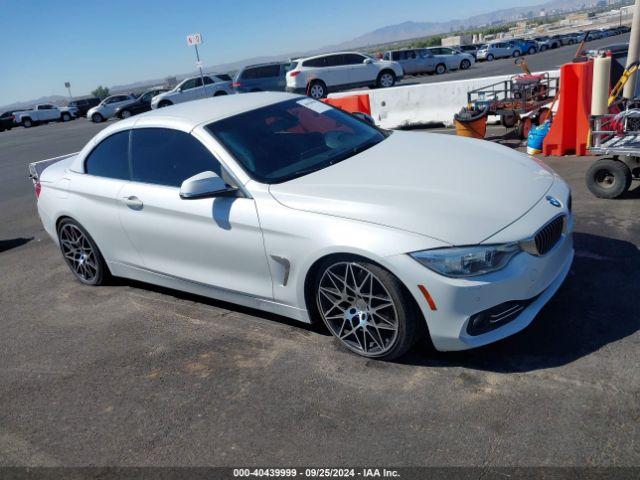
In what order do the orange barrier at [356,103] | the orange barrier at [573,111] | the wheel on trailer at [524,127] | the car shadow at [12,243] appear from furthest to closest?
1. the orange barrier at [356,103]
2. the wheel on trailer at [524,127]
3. the orange barrier at [573,111]
4. the car shadow at [12,243]

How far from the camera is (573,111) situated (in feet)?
25.9

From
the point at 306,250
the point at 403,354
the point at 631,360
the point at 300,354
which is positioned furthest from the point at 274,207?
the point at 631,360

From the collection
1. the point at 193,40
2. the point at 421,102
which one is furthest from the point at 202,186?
the point at 193,40

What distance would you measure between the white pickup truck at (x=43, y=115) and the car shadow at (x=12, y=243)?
3924cm

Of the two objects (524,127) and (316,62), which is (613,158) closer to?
(524,127)

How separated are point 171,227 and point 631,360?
3.15 metres

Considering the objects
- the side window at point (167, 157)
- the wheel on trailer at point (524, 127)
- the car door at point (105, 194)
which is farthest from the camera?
the wheel on trailer at point (524, 127)

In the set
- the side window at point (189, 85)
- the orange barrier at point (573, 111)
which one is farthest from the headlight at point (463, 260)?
the side window at point (189, 85)

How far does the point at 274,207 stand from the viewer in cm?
365

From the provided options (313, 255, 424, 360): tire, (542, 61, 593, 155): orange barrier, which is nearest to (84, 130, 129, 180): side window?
(313, 255, 424, 360): tire

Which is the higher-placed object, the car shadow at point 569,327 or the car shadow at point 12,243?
the car shadow at point 569,327

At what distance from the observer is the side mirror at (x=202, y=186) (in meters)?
3.75

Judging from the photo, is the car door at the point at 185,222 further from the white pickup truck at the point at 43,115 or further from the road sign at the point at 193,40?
the white pickup truck at the point at 43,115

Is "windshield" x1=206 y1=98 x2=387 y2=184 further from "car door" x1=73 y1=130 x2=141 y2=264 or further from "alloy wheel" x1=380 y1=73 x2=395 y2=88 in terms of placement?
"alloy wheel" x1=380 y1=73 x2=395 y2=88
